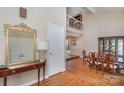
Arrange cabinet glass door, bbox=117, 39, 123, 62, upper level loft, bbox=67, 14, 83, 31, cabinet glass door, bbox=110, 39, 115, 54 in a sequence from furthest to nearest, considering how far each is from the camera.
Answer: upper level loft, bbox=67, 14, 83, 31
cabinet glass door, bbox=110, 39, 115, 54
cabinet glass door, bbox=117, 39, 123, 62

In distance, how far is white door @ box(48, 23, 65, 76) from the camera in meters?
3.98

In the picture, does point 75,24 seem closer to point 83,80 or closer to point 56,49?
point 56,49

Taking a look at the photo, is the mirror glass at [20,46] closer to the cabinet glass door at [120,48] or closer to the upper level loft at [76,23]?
the upper level loft at [76,23]

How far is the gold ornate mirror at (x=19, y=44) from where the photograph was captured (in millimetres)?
2674

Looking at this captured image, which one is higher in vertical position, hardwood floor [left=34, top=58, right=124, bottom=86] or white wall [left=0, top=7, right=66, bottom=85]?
white wall [left=0, top=7, right=66, bottom=85]

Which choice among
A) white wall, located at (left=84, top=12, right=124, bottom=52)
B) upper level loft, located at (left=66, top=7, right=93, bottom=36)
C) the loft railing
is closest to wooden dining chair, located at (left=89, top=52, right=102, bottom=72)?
upper level loft, located at (left=66, top=7, right=93, bottom=36)

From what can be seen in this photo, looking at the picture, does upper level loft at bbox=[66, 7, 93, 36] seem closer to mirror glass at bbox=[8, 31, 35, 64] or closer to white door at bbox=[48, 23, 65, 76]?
white door at bbox=[48, 23, 65, 76]

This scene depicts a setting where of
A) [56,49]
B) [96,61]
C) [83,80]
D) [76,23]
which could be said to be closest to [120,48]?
[96,61]

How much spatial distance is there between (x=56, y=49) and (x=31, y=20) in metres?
1.54

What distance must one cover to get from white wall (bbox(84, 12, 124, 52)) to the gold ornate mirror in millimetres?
6110
